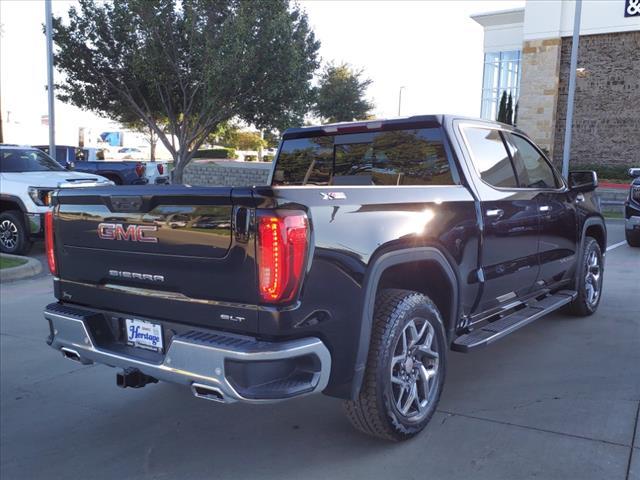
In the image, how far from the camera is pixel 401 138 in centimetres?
459

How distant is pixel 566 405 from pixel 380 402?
1502 millimetres

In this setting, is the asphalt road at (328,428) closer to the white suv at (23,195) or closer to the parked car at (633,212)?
the white suv at (23,195)

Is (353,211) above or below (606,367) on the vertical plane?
above

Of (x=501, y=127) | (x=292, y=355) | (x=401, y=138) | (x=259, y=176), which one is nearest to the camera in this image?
(x=292, y=355)

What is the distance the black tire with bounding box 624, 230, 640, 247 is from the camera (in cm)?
1133

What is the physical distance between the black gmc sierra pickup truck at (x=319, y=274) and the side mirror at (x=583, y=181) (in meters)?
1.32

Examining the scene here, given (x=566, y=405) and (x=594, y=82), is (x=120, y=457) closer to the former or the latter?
(x=566, y=405)

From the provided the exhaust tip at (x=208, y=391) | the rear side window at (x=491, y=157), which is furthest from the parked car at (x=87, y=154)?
the exhaust tip at (x=208, y=391)

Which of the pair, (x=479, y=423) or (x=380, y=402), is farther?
(x=479, y=423)

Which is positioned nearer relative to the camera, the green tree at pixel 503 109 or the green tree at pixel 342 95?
the green tree at pixel 503 109

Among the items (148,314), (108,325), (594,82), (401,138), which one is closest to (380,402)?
(148,314)

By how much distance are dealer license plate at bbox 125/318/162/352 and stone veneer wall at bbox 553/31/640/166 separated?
29.8 m

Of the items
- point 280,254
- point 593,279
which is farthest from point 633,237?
point 280,254

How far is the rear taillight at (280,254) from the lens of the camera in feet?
9.37
